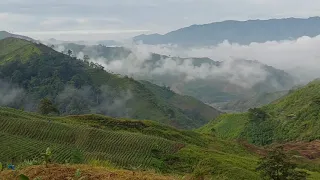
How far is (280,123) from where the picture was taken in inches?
4286

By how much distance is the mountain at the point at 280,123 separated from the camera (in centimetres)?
10069

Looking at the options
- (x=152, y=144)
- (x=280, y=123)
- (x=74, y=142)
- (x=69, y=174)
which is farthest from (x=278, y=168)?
(x=280, y=123)

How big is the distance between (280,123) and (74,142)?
73.1m

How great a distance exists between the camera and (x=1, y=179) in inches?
482

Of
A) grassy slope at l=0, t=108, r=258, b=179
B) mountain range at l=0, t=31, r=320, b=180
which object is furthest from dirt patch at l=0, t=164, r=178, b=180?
grassy slope at l=0, t=108, r=258, b=179

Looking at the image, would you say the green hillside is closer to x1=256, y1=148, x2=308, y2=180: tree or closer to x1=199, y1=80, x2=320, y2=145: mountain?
x1=256, y1=148, x2=308, y2=180: tree

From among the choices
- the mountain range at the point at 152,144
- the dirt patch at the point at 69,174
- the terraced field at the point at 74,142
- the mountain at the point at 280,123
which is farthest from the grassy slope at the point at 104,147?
the mountain at the point at 280,123

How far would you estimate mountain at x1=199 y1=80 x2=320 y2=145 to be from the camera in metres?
101

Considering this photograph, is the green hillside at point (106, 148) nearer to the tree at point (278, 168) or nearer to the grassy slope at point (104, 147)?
the grassy slope at point (104, 147)

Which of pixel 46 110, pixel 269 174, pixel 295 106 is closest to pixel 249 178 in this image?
pixel 269 174

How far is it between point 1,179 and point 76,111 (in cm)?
15649

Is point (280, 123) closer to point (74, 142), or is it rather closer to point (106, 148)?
point (106, 148)

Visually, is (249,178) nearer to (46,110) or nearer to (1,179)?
(1,179)

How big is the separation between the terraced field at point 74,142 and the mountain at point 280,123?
2195 inches
